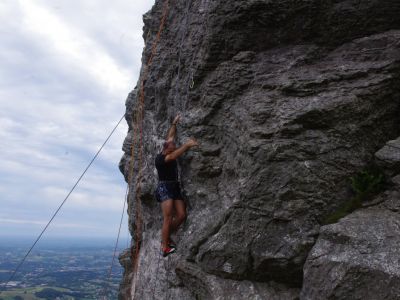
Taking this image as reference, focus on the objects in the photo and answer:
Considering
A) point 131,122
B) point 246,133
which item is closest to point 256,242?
point 246,133

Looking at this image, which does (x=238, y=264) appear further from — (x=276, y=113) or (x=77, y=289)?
(x=77, y=289)

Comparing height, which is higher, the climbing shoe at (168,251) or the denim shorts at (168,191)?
the denim shorts at (168,191)

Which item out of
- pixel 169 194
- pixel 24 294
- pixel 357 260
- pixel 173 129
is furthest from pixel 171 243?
pixel 24 294

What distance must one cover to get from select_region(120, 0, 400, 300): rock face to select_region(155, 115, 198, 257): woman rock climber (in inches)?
12.3

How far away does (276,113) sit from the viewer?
10562mm

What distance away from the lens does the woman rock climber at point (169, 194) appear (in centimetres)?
1216

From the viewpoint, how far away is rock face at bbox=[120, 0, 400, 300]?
348 inches

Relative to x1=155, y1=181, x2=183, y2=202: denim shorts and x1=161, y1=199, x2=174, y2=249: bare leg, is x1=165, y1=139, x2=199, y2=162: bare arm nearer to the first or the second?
x1=155, y1=181, x2=183, y2=202: denim shorts

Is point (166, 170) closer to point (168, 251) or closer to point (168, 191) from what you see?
point (168, 191)

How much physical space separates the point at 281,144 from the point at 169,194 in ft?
13.5

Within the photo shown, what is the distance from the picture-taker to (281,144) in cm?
1007

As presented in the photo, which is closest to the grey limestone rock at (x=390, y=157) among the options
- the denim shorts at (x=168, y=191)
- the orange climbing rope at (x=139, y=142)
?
the denim shorts at (x=168, y=191)

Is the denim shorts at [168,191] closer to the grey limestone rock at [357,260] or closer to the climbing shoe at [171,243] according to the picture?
the climbing shoe at [171,243]

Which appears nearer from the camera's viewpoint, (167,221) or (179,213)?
(167,221)
